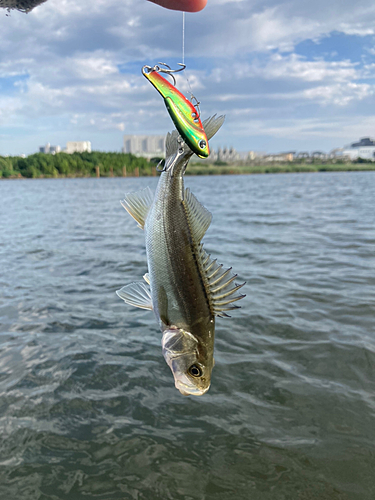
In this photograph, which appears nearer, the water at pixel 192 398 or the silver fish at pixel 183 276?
the silver fish at pixel 183 276

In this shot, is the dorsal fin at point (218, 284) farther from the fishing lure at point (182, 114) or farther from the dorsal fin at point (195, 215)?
the fishing lure at point (182, 114)

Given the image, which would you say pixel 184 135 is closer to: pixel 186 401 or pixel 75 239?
pixel 186 401

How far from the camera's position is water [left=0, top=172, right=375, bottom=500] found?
170 inches

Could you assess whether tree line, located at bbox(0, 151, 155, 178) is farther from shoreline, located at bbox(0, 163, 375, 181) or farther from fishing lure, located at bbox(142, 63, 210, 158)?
fishing lure, located at bbox(142, 63, 210, 158)

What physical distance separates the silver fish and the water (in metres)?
2.83

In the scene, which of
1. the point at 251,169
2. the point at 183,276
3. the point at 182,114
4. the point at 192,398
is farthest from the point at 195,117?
the point at 251,169

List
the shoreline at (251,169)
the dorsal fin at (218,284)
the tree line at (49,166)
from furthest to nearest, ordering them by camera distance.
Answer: the shoreline at (251,169) → the tree line at (49,166) → the dorsal fin at (218,284)

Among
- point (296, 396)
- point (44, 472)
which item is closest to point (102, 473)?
point (44, 472)

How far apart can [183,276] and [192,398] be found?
4.17 metres

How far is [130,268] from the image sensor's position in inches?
511

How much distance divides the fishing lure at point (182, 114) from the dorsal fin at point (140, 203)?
810 mm

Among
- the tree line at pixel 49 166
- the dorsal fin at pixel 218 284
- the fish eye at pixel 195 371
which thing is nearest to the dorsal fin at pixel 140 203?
the dorsal fin at pixel 218 284

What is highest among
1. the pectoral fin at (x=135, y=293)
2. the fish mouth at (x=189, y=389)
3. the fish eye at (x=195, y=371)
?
the pectoral fin at (x=135, y=293)

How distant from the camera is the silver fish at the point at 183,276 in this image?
210 centimetres
